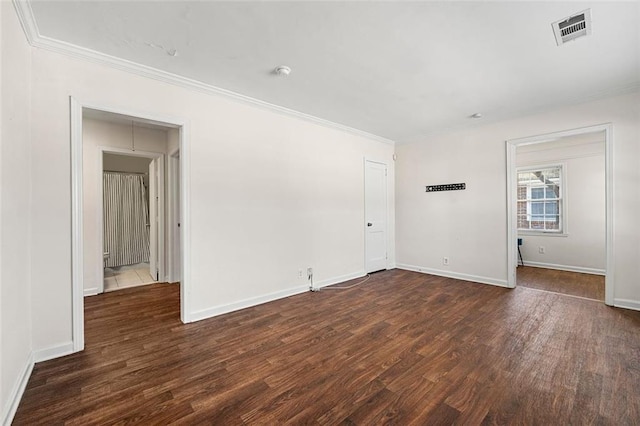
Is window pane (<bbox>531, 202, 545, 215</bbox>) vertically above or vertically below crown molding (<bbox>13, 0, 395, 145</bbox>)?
below

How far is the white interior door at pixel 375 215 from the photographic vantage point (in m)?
5.00

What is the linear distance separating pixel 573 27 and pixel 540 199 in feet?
16.1

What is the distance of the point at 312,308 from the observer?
3.34m

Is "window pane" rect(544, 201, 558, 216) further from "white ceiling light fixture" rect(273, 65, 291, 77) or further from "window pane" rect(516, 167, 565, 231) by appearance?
"white ceiling light fixture" rect(273, 65, 291, 77)

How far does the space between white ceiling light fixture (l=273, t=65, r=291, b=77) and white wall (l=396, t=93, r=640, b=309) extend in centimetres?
342

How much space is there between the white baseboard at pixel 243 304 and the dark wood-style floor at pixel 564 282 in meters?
3.72

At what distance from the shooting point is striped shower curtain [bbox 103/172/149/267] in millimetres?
5863

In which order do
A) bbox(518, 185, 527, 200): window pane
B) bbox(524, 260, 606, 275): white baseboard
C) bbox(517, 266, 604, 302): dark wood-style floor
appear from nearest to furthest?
1. bbox(517, 266, 604, 302): dark wood-style floor
2. bbox(524, 260, 606, 275): white baseboard
3. bbox(518, 185, 527, 200): window pane

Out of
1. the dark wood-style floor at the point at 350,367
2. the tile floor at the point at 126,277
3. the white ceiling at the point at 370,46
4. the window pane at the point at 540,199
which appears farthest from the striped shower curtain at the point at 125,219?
the window pane at the point at 540,199

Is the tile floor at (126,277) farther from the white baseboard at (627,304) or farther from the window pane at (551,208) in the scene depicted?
the window pane at (551,208)

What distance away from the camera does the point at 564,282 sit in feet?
14.8

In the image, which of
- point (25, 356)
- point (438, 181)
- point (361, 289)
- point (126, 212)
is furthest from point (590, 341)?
point (126, 212)

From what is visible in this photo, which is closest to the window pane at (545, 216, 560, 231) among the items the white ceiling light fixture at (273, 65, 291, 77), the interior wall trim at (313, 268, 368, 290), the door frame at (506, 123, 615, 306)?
the door frame at (506, 123, 615, 306)

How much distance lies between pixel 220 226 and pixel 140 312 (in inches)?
56.2
